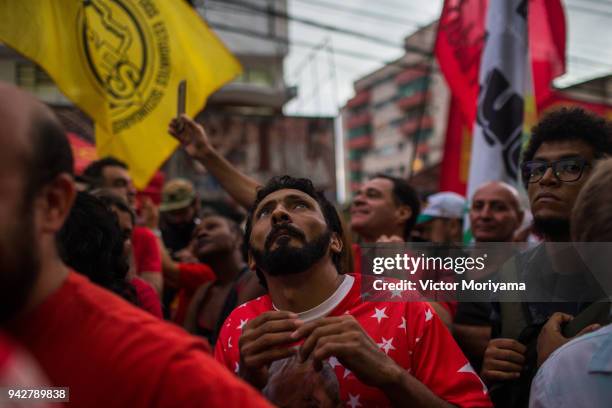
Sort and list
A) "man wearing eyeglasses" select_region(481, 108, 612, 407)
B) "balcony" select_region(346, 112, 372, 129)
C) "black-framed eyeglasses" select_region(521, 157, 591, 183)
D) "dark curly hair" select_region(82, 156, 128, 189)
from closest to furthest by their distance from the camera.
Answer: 1. "man wearing eyeglasses" select_region(481, 108, 612, 407)
2. "black-framed eyeglasses" select_region(521, 157, 591, 183)
3. "dark curly hair" select_region(82, 156, 128, 189)
4. "balcony" select_region(346, 112, 372, 129)

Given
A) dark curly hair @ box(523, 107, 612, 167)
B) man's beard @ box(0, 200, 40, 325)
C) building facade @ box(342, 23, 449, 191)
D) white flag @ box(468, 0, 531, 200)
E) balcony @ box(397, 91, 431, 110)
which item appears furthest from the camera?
balcony @ box(397, 91, 431, 110)

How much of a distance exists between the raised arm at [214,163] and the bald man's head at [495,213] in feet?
5.02

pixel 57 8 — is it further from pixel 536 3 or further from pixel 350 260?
pixel 536 3

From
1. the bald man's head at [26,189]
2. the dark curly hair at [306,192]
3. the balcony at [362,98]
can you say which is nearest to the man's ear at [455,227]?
the dark curly hair at [306,192]

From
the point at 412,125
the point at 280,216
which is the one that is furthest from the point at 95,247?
the point at 412,125

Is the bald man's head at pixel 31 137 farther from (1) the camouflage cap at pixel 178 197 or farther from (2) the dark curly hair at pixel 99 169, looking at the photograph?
(1) the camouflage cap at pixel 178 197

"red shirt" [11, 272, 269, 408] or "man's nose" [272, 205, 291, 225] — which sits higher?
"man's nose" [272, 205, 291, 225]

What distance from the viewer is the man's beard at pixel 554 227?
109 inches

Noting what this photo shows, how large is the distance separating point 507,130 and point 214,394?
4.26m

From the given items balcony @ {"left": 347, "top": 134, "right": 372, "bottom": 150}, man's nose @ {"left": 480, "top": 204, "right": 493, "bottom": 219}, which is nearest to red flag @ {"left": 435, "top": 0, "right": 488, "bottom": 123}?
man's nose @ {"left": 480, "top": 204, "right": 493, "bottom": 219}

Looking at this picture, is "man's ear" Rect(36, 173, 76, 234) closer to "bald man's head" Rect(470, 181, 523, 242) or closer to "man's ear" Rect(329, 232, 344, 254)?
"man's ear" Rect(329, 232, 344, 254)

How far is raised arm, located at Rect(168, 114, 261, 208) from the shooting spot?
367 cm

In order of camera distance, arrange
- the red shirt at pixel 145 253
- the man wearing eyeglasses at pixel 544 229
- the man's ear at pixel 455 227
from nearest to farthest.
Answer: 1. the man wearing eyeglasses at pixel 544 229
2. the red shirt at pixel 145 253
3. the man's ear at pixel 455 227

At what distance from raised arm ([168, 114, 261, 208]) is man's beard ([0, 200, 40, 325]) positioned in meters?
2.52
